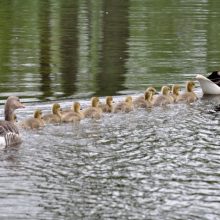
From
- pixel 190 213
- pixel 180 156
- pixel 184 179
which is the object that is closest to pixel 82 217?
pixel 190 213

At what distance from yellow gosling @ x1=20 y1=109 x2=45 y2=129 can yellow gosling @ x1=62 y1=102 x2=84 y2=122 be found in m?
0.67

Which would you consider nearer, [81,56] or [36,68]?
[36,68]

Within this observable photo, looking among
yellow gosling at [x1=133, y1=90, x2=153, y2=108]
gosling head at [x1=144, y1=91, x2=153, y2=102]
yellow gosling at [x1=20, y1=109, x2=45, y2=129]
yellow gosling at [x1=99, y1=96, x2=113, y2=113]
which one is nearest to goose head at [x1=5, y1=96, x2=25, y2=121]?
yellow gosling at [x1=20, y1=109, x2=45, y2=129]

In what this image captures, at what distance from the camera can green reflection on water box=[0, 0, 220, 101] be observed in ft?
81.9

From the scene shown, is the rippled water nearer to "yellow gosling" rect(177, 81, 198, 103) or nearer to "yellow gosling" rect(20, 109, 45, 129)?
"yellow gosling" rect(20, 109, 45, 129)

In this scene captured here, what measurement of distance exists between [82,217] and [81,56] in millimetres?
→ 18622

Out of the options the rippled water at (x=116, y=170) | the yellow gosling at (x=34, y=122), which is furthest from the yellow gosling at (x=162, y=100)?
the yellow gosling at (x=34, y=122)

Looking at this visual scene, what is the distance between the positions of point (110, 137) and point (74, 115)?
207 cm

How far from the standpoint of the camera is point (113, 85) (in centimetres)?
2475

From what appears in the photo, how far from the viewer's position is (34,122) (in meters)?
18.2

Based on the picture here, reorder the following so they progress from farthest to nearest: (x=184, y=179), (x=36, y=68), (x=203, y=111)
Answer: (x=36, y=68)
(x=203, y=111)
(x=184, y=179)

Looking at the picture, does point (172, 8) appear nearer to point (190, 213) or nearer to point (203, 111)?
point (203, 111)

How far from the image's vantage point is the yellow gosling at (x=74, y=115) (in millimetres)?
19000

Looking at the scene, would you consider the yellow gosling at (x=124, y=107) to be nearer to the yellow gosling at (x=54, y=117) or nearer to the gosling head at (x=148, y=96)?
the gosling head at (x=148, y=96)
